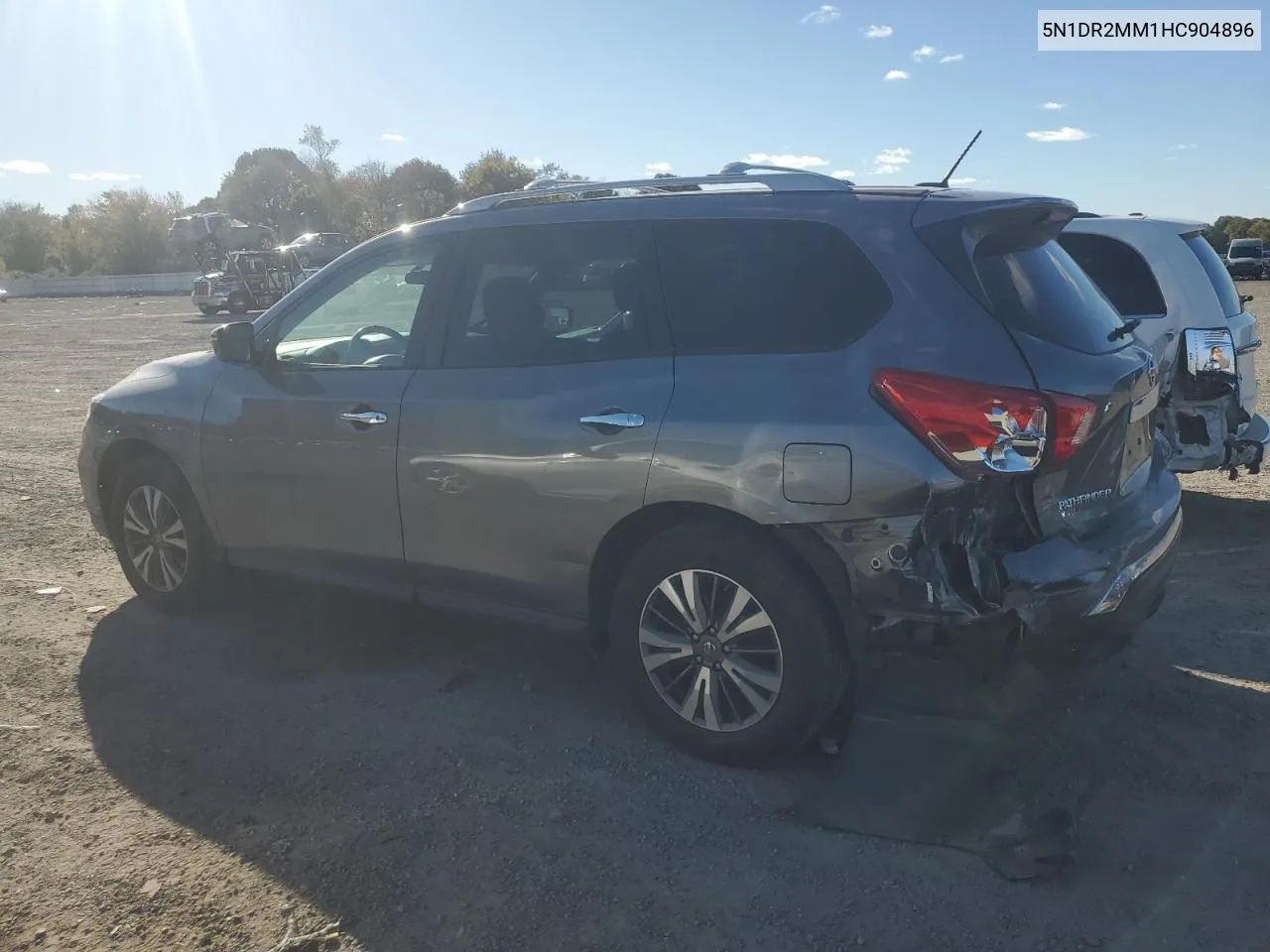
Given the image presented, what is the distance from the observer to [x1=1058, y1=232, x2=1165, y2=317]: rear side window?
643cm

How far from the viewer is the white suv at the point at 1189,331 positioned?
245 inches

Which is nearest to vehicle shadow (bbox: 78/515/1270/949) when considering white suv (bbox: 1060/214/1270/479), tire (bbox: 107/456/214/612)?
tire (bbox: 107/456/214/612)

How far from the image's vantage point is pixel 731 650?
364cm

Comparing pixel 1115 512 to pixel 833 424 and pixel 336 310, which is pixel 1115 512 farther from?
pixel 336 310

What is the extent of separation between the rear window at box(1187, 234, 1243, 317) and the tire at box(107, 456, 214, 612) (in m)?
5.97

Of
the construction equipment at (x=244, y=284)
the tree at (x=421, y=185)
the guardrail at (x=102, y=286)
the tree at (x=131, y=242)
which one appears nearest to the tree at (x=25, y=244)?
the tree at (x=131, y=242)

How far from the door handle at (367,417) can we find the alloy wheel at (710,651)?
1398mm

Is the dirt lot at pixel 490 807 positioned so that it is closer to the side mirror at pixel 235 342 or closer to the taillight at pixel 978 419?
the taillight at pixel 978 419

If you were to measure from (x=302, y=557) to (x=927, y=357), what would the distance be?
9.66 feet

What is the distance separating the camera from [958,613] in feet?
10.6

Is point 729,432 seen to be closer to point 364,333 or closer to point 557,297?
point 557,297

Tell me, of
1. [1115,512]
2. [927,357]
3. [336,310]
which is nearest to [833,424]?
[927,357]

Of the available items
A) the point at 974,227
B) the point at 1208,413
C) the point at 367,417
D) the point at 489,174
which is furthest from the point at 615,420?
the point at 489,174

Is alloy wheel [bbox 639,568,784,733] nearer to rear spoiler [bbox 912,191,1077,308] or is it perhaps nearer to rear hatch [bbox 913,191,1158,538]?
rear hatch [bbox 913,191,1158,538]
